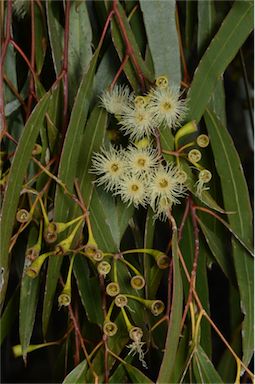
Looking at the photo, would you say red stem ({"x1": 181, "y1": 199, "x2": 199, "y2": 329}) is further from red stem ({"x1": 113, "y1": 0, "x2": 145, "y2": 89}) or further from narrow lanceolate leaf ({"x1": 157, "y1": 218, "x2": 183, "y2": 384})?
red stem ({"x1": 113, "y1": 0, "x2": 145, "y2": 89})

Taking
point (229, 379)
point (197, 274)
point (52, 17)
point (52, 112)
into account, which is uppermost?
point (52, 17)

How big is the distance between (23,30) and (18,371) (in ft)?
2.68

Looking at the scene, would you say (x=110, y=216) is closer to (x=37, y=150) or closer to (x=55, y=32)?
(x=37, y=150)

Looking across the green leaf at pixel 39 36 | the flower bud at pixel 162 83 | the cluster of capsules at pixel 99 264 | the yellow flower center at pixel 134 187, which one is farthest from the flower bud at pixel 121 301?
the green leaf at pixel 39 36

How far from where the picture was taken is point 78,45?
2.50 ft

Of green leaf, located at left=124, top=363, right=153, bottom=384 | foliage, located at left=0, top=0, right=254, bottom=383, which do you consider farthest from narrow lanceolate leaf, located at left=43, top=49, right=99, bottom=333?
green leaf, located at left=124, top=363, right=153, bottom=384

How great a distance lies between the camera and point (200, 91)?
2.37ft

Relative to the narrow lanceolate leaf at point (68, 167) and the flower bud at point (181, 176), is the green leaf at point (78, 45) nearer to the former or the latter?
the narrow lanceolate leaf at point (68, 167)

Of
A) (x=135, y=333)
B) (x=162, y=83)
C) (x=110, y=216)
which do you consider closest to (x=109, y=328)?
(x=135, y=333)

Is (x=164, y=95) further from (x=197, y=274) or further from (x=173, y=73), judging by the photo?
(x=197, y=274)

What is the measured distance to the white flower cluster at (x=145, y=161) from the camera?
620 mm

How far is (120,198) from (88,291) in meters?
0.11

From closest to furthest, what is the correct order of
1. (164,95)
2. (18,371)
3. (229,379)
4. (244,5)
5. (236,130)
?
(164,95) < (244,5) < (229,379) < (236,130) < (18,371)

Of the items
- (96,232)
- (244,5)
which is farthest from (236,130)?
(96,232)
